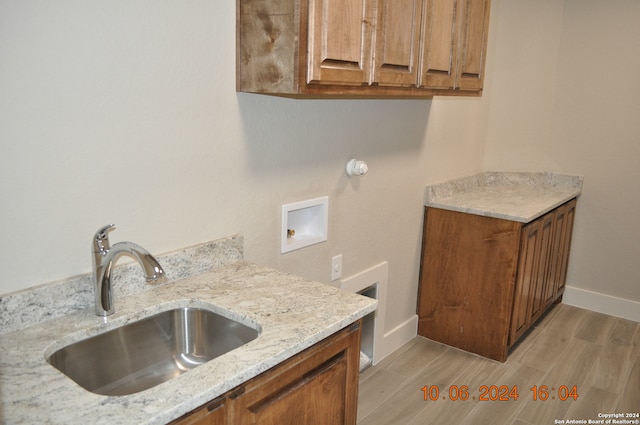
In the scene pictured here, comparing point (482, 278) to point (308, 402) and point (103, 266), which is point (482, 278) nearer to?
point (308, 402)

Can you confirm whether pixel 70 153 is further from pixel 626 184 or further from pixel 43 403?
pixel 626 184

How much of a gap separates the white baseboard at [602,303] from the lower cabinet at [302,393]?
2729 millimetres

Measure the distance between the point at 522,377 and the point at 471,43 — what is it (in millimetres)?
1729

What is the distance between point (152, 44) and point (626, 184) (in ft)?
10.4

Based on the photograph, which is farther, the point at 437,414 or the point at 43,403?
the point at 437,414

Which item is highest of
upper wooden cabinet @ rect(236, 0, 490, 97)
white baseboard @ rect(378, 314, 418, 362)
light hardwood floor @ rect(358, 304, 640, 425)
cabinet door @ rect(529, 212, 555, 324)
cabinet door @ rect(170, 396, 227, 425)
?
upper wooden cabinet @ rect(236, 0, 490, 97)

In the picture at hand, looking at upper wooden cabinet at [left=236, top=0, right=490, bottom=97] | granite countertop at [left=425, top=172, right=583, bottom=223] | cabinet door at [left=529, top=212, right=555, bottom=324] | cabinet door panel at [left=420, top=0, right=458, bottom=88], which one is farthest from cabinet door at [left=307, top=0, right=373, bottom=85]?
cabinet door at [left=529, top=212, right=555, bottom=324]

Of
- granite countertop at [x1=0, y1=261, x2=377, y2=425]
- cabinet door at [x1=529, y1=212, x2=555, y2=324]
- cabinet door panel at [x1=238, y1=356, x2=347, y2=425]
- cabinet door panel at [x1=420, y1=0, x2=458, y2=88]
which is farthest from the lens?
cabinet door at [x1=529, y1=212, x2=555, y2=324]

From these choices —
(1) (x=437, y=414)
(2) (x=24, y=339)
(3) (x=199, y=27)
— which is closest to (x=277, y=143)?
(3) (x=199, y=27)

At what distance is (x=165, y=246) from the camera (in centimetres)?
171

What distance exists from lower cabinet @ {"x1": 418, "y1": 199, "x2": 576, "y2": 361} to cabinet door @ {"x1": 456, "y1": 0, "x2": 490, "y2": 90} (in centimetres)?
79

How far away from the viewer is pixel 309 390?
144cm

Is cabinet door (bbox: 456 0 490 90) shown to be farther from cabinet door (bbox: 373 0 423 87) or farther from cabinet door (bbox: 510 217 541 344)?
cabinet door (bbox: 510 217 541 344)

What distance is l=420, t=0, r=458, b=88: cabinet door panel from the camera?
2.12m
